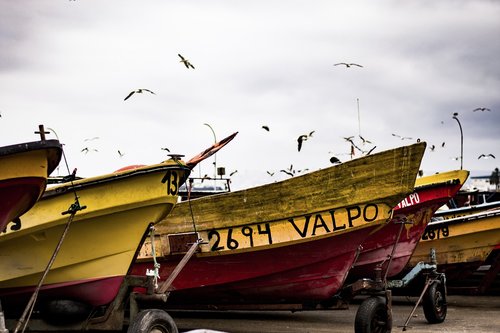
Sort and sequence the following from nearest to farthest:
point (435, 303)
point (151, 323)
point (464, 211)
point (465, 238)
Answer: point (151, 323) < point (435, 303) < point (465, 238) < point (464, 211)

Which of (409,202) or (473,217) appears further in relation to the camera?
(473,217)

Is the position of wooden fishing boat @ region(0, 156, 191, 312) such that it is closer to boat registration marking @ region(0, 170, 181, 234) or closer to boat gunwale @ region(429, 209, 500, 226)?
boat registration marking @ region(0, 170, 181, 234)

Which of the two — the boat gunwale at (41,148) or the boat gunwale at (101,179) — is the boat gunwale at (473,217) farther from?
the boat gunwale at (41,148)

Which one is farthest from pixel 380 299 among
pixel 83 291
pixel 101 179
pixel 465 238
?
pixel 465 238

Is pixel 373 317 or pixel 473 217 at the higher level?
pixel 473 217

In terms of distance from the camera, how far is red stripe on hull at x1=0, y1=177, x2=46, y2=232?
6531 millimetres

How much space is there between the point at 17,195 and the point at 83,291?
1627 mm

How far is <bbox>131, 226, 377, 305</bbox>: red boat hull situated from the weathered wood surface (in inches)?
16.6

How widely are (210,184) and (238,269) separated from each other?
3.65 meters

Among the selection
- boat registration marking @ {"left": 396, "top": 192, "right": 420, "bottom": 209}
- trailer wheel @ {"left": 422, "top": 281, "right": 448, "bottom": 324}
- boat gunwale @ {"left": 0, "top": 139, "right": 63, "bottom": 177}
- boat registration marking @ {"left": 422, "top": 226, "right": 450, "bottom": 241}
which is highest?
boat gunwale @ {"left": 0, "top": 139, "right": 63, "bottom": 177}

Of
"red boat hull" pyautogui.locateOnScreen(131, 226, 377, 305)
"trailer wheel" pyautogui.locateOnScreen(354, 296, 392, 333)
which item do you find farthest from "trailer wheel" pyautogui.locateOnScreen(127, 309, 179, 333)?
"red boat hull" pyautogui.locateOnScreen(131, 226, 377, 305)

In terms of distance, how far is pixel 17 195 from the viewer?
6621 millimetres

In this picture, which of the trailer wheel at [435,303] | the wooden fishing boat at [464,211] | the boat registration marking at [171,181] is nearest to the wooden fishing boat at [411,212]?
the trailer wheel at [435,303]

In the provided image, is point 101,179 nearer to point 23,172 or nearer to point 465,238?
point 23,172
